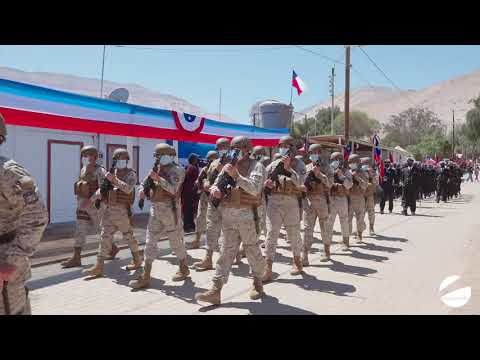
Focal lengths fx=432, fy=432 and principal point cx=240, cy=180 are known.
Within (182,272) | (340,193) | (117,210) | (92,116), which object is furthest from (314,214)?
(92,116)

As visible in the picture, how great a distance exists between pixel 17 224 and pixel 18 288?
0.42 meters

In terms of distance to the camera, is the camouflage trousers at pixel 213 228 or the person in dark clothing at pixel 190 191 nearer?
the camouflage trousers at pixel 213 228

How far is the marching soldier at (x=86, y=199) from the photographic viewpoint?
7029mm

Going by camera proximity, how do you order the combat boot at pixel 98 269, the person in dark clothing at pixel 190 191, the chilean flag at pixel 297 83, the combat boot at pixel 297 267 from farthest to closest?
1. the chilean flag at pixel 297 83
2. the person in dark clothing at pixel 190 191
3. the combat boot at pixel 297 267
4. the combat boot at pixel 98 269

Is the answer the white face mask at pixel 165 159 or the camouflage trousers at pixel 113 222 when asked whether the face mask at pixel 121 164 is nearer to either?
the camouflage trousers at pixel 113 222

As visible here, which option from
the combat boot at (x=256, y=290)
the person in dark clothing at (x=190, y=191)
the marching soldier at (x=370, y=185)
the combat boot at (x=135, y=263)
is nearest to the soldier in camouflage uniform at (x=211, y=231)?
the combat boot at (x=135, y=263)

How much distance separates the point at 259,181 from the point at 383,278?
9.27ft

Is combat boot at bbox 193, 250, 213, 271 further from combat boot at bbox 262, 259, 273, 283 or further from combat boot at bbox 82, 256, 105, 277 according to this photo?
combat boot at bbox 82, 256, 105, 277
